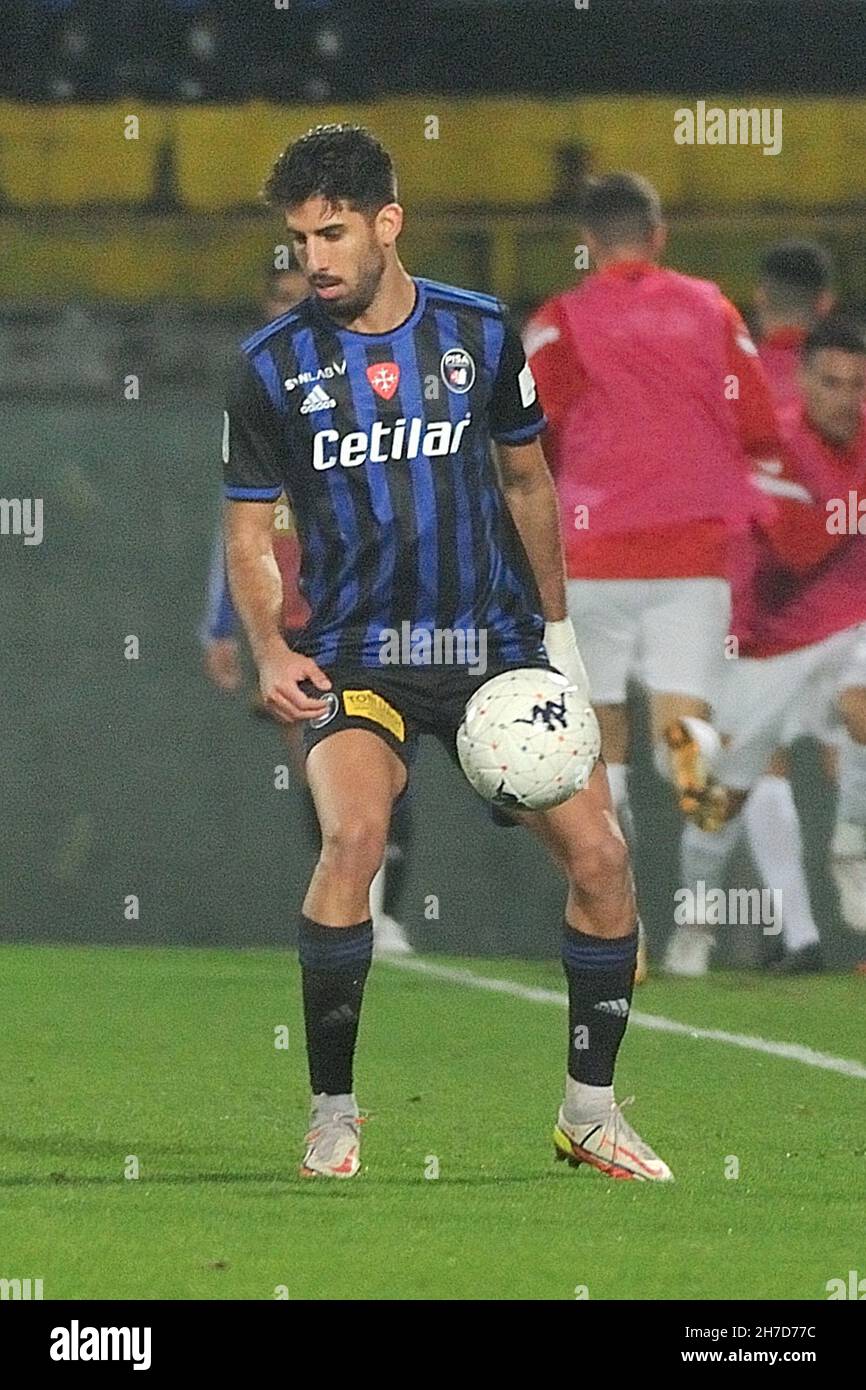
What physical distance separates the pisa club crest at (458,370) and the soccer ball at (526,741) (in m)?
0.48

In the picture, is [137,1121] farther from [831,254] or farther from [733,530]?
→ [831,254]

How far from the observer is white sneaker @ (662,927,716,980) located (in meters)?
8.59

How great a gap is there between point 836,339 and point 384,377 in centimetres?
418

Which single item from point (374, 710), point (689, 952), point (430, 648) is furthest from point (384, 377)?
point (689, 952)

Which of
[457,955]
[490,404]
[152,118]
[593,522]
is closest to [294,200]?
[490,404]

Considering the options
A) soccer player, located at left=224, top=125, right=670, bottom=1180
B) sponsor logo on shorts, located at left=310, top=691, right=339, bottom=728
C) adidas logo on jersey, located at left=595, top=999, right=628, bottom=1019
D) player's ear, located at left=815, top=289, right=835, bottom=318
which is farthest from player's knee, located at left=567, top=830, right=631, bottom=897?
player's ear, located at left=815, top=289, right=835, bottom=318

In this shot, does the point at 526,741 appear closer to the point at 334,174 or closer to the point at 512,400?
the point at 512,400

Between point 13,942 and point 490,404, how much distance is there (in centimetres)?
456

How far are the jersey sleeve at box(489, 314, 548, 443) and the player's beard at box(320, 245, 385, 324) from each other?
0.24 metres

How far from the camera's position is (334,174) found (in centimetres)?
496

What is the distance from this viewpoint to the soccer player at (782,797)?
8.64 m

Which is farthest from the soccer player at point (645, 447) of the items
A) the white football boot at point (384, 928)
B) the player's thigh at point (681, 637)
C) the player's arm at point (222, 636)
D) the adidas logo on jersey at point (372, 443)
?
the adidas logo on jersey at point (372, 443)

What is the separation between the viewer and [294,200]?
196 inches

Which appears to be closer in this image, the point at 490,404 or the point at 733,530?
the point at 490,404
